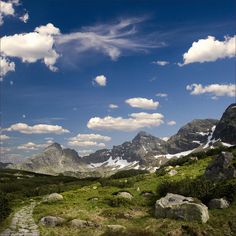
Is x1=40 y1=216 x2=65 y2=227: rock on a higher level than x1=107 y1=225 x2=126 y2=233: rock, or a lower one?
higher

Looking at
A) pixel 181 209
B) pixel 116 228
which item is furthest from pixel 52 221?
pixel 181 209

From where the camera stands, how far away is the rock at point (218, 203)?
30.6 m

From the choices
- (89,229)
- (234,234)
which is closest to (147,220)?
(89,229)

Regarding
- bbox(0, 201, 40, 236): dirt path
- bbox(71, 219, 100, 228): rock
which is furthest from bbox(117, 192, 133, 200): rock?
bbox(71, 219, 100, 228): rock

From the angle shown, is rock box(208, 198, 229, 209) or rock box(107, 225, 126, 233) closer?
rock box(107, 225, 126, 233)

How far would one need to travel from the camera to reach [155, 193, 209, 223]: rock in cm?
2775

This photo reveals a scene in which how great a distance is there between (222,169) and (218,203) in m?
17.0

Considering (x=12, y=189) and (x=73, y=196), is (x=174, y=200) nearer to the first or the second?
(x=73, y=196)

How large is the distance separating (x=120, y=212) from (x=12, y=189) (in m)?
55.9

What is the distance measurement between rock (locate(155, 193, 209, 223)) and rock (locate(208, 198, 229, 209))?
226 cm

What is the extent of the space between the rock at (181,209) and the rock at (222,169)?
1601 centimetres

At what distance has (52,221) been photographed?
29.5m

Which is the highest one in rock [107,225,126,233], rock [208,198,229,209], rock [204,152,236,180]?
rock [204,152,236,180]

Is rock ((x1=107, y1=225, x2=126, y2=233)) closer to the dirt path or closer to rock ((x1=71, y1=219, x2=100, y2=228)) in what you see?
rock ((x1=71, y1=219, x2=100, y2=228))
